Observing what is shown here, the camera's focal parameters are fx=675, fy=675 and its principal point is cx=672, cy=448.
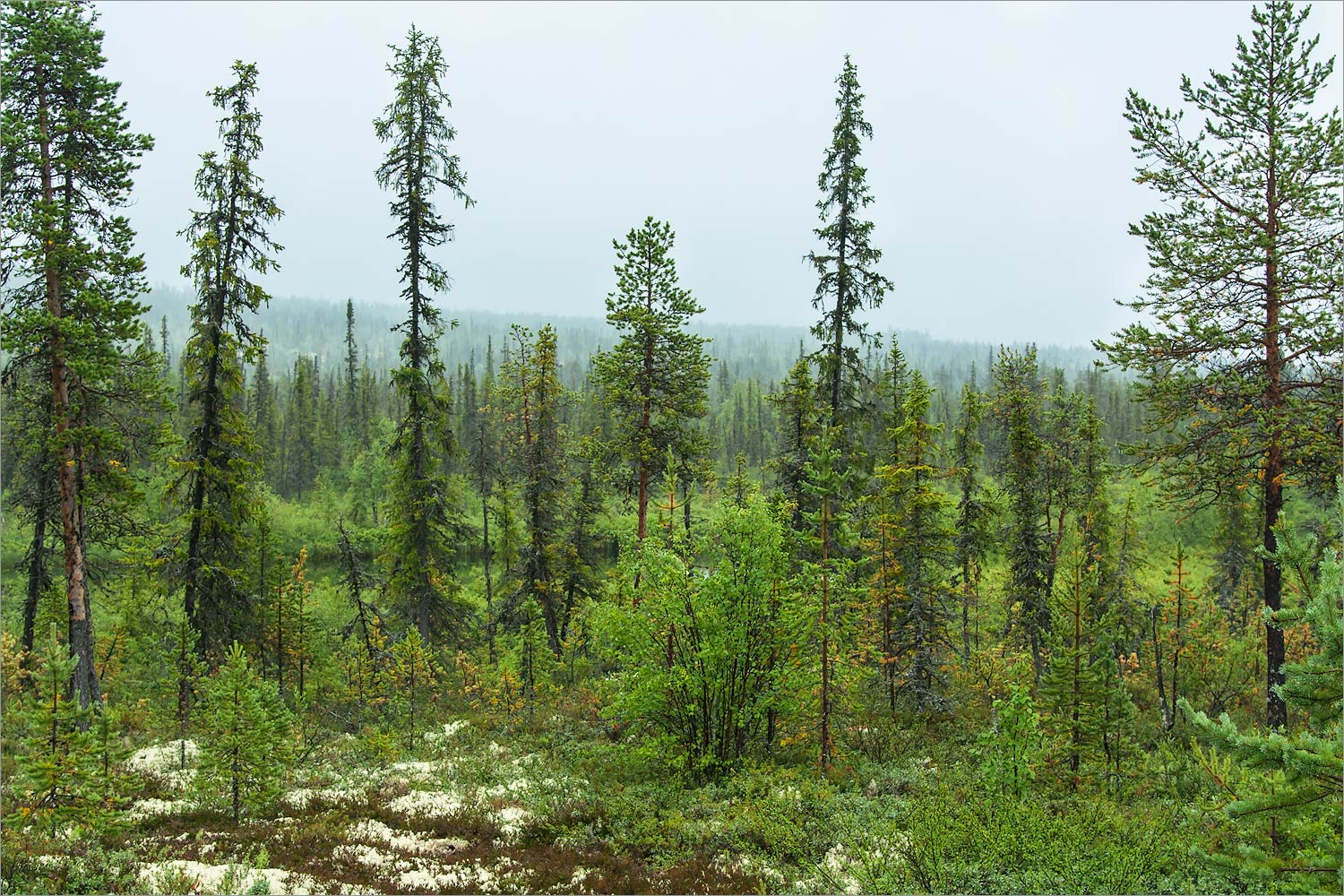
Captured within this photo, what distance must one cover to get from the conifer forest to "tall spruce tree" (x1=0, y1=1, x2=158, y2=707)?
0.07 meters

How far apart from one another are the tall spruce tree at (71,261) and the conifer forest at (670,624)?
0.24 feet

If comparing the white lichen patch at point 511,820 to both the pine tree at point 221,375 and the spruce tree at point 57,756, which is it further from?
the pine tree at point 221,375

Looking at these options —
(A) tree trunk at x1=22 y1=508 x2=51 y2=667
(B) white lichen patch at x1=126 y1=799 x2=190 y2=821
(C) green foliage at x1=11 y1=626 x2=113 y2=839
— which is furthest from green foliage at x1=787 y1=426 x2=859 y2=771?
(A) tree trunk at x1=22 y1=508 x2=51 y2=667

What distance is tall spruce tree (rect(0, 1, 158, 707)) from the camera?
1235cm

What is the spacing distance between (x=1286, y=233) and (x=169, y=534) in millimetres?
25254

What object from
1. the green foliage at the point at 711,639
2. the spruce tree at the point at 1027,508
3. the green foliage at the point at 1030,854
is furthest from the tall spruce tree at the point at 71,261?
the spruce tree at the point at 1027,508

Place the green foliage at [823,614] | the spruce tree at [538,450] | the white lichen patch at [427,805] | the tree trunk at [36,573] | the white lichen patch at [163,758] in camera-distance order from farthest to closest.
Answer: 1. the spruce tree at [538,450]
2. the tree trunk at [36,573]
3. the white lichen patch at [163,758]
4. the green foliage at [823,614]
5. the white lichen patch at [427,805]

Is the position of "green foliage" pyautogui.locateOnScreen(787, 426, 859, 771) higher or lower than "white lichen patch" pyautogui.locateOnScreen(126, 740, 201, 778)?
higher

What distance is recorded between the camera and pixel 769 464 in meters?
19.9

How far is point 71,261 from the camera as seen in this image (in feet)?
41.6

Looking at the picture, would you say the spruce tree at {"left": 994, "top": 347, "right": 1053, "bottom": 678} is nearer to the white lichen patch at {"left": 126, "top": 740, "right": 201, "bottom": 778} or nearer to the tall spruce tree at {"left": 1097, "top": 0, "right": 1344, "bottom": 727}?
the tall spruce tree at {"left": 1097, "top": 0, "right": 1344, "bottom": 727}

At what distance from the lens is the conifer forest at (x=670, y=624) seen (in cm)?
837

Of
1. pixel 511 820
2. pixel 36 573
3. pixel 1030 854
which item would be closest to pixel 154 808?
pixel 511 820

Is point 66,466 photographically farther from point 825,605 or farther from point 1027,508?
point 1027,508
